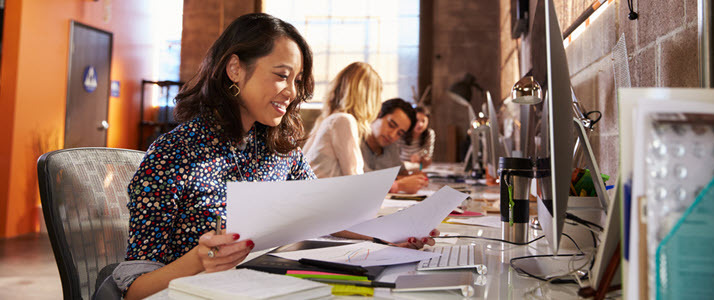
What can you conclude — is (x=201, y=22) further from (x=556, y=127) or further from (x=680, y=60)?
(x=556, y=127)

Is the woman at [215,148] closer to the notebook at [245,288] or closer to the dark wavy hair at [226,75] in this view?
the dark wavy hair at [226,75]

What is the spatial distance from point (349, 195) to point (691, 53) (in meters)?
0.69

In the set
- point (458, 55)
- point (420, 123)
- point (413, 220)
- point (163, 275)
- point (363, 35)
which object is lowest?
point (163, 275)

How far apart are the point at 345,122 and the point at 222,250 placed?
1875 mm

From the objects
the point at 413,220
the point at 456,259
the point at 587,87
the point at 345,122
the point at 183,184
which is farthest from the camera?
the point at 345,122

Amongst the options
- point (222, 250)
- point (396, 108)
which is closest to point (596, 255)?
point (222, 250)

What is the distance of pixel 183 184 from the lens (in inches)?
42.7

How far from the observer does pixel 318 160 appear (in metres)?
2.66

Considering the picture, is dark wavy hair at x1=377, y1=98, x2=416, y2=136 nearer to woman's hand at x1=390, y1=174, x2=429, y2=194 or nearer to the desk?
woman's hand at x1=390, y1=174, x2=429, y2=194

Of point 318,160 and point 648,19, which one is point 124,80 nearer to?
point 318,160

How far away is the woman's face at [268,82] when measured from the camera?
50.8 inches

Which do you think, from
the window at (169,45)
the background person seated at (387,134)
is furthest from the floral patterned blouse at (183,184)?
the window at (169,45)

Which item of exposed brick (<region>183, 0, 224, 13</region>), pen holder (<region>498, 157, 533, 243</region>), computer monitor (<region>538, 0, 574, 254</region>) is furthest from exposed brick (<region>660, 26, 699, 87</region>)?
exposed brick (<region>183, 0, 224, 13</region>)

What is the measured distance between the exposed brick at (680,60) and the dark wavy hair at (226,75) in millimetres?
902
